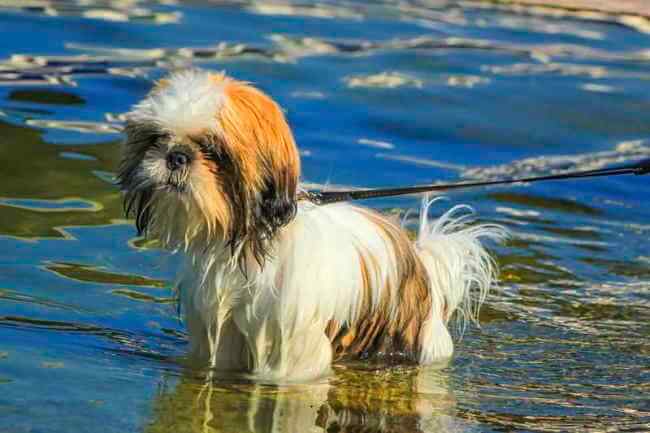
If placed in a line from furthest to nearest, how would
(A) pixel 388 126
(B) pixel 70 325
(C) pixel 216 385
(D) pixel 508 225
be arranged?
(A) pixel 388 126, (D) pixel 508 225, (B) pixel 70 325, (C) pixel 216 385

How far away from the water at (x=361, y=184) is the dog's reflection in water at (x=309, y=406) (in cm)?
1

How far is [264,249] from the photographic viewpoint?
4.98 meters

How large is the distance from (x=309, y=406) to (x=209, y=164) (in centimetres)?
106

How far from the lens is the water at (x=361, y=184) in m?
5.21

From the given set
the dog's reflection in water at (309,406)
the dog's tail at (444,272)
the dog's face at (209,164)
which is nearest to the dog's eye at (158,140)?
the dog's face at (209,164)

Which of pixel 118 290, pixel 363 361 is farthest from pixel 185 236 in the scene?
pixel 118 290

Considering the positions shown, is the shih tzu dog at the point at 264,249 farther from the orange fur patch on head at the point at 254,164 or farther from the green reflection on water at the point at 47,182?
the green reflection on water at the point at 47,182

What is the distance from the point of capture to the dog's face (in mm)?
4645

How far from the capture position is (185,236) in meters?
4.89

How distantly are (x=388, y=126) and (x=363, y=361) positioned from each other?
560 centimetres

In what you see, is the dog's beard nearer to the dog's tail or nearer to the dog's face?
the dog's face

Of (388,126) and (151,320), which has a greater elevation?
(388,126)

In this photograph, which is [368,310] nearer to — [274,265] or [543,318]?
[274,265]

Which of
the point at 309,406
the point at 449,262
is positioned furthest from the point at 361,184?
the point at 309,406
